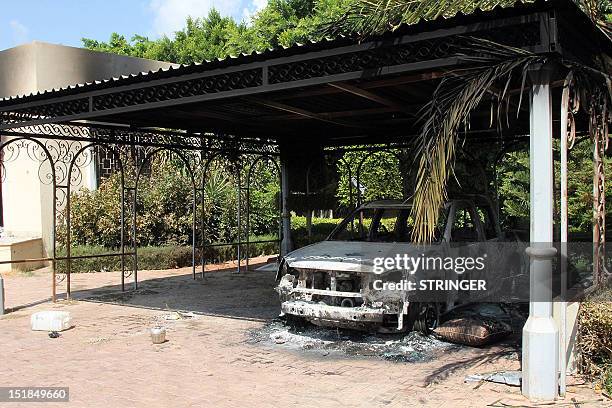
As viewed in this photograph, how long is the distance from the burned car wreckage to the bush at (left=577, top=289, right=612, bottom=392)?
2.12 meters

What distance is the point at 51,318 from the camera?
8812 millimetres

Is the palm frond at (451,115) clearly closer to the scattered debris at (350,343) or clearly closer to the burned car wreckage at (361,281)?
the burned car wreckage at (361,281)

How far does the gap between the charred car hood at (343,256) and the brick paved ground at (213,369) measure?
→ 1.14 m

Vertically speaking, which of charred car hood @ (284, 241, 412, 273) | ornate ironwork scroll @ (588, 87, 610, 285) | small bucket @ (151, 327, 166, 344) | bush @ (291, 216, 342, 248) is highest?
ornate ironwork scroll @ (588, 87, 610, 285)

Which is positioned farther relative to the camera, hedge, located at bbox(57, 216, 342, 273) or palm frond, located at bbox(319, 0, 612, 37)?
hedge, located at bbox(57, 216, 342, 273)

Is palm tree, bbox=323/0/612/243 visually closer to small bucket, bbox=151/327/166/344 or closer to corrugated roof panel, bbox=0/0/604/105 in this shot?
corrugated roof panel, bbox=0/0/604/105

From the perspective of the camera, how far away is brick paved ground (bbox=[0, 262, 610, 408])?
19.0ft

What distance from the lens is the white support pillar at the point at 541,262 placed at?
18.3ft

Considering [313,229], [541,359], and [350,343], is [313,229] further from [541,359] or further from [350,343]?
[541,359]

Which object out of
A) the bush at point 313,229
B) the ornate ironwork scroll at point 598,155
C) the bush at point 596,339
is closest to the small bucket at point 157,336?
the bush at point 596,339

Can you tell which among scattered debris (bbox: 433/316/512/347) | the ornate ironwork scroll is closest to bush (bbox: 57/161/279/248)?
scattered debris (bbox: 433/316/512/347)

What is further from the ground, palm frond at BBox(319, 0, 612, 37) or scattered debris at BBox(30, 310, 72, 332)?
palm frond at BBox(319, 0, 612, 37)

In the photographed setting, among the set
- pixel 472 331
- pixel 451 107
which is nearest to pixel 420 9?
pixel 451 107

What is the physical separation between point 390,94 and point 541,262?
3.86 m
